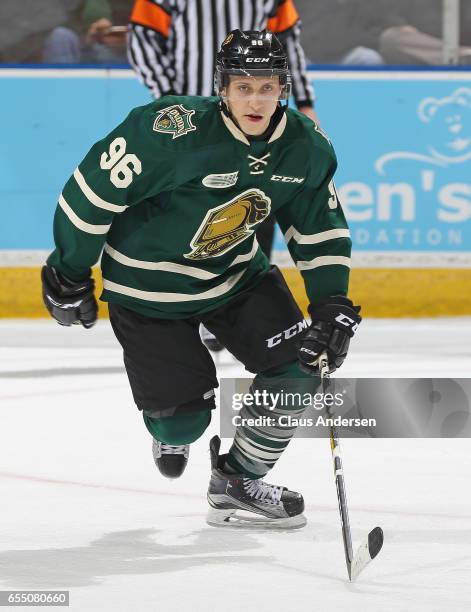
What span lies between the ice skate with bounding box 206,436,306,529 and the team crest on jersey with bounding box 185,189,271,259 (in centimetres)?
45

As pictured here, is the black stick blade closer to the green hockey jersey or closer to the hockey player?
the hockey player

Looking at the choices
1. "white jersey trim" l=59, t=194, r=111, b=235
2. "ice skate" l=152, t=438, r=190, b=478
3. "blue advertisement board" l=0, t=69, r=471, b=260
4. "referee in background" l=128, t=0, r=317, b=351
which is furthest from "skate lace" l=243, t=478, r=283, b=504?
"blue advertisement board" l=0, t=69, r=471, b=260

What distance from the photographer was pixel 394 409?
324 centimetres

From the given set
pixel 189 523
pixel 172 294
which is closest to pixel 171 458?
pixel 189 523

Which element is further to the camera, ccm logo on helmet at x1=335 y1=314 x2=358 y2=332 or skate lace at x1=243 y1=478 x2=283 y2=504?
skate lace at x1=243 y1=478 x2=283 y2=504

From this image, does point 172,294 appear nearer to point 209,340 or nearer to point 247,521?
point 247,521

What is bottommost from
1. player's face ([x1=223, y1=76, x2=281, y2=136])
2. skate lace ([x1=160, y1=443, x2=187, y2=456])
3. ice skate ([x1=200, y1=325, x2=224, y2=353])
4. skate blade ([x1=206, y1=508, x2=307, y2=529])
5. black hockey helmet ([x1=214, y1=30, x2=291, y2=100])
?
ice skate ([x1=200, y1=325, x2=224, y2=353])

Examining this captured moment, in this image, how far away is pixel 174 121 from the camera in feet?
8.29

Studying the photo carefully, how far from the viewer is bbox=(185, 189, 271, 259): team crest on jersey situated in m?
2.61

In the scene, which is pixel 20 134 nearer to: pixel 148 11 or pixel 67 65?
pixel 67 65

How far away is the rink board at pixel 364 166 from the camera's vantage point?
5609mm

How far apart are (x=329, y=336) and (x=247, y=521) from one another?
0.42 meters

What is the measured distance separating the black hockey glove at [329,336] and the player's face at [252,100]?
35 cm

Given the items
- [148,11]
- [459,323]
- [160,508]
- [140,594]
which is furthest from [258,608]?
[459,323]
